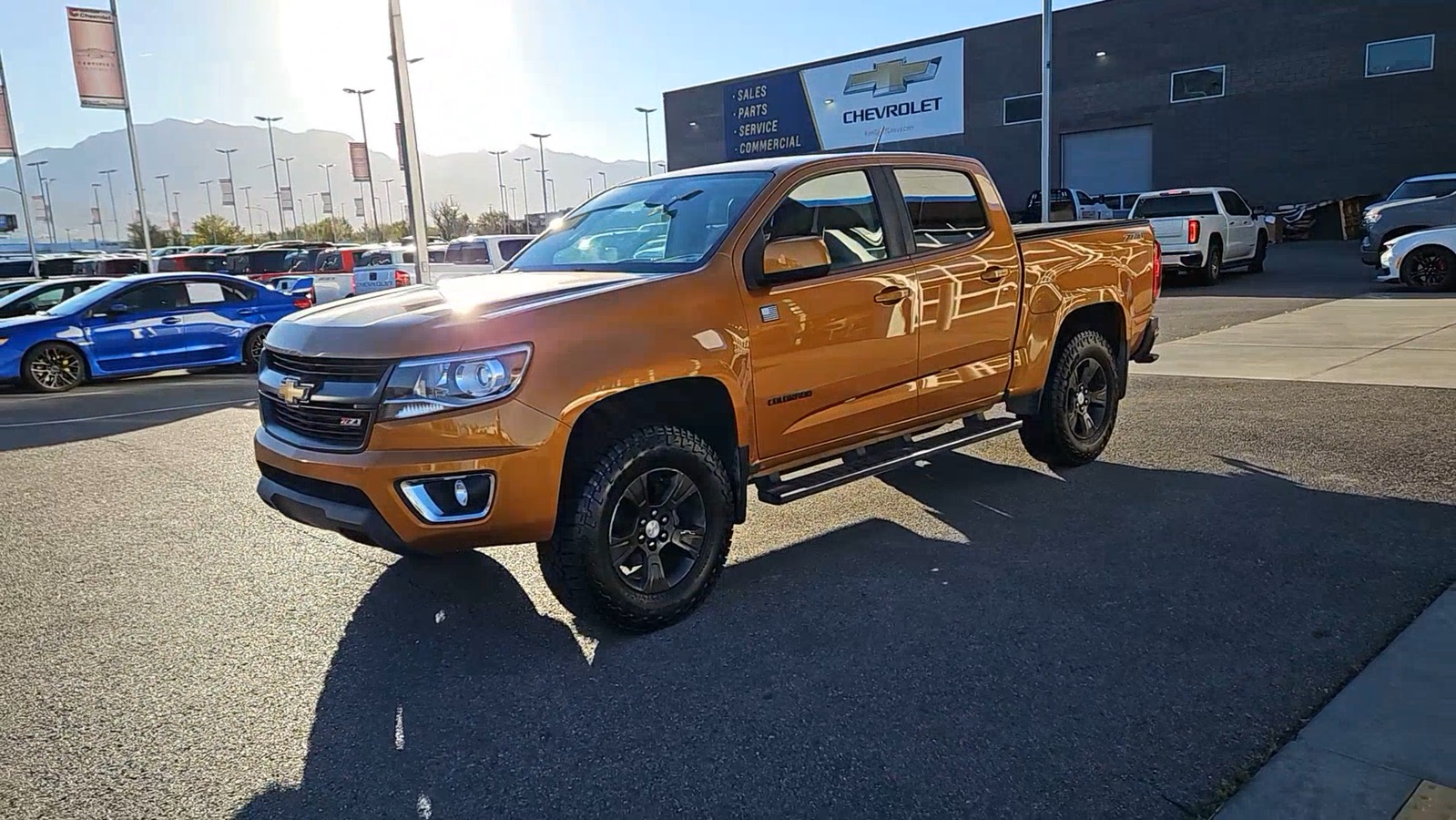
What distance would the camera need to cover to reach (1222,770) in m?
2.88

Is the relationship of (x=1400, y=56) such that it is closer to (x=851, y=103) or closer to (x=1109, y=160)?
(x=1109, y=160)

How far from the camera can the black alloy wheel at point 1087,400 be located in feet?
20.2

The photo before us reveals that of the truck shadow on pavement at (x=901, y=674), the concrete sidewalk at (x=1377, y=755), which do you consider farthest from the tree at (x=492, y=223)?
the concrete sidewalk at (x=1377, y=755)

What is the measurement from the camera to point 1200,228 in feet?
59.6

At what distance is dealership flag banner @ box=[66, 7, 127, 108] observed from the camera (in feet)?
74.6

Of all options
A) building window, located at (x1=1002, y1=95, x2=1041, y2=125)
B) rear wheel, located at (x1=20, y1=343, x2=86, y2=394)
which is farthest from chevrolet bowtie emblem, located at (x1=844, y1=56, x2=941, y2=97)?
rear wheel, located at (x1=20, y1=343, x2=86, y2=394)

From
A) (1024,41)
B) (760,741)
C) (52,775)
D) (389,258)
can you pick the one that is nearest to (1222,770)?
(760,741)

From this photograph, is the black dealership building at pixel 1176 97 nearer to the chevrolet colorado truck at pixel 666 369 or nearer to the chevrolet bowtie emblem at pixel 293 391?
the chevrolet colorado truck at pixel 666 369

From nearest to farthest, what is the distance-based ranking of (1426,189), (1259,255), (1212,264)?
1. (1212,264)
2. (1426,189)
3. (1259,255)

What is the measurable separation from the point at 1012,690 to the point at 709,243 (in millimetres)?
2302

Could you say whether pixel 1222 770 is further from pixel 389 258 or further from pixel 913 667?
pixel 389 258

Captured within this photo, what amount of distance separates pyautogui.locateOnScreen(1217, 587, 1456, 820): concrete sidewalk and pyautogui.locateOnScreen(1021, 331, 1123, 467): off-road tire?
271cm

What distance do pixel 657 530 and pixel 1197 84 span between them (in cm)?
3770

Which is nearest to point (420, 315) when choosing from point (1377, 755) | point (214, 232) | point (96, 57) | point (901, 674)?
point (901, 674)
